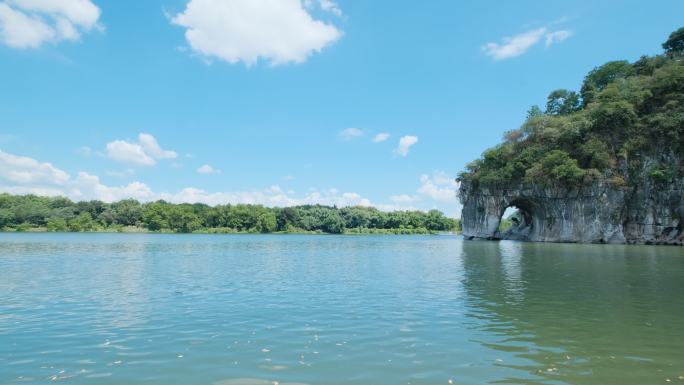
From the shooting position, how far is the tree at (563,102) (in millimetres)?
78125

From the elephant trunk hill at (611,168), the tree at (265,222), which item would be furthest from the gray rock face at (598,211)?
the tree at (265,222)

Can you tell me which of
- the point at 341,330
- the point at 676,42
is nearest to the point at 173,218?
the point at 676,42

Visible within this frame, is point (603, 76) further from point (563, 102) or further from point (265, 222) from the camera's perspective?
point (265, 222)

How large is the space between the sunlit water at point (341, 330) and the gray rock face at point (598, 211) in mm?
42380

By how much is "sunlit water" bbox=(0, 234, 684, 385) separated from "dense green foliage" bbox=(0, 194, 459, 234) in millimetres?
112357

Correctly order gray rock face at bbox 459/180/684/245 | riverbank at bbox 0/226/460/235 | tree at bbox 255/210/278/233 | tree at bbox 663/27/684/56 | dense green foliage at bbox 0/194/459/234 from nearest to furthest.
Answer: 1. gray rock face at bbox 459/180/684/245
2. tree at bbox 663/27/684/56
3. riverbank at bbox 0/226/460/235
4. dense green foliage at bbox 0/194/459/234
5. tree at bbox 255/210/278/233

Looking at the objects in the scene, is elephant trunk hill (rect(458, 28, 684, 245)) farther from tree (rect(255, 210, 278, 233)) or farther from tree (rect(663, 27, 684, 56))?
tree (rect(255, 210, 278, 233))

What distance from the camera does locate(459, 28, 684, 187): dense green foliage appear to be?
176 ft

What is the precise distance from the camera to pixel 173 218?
12562 centimetres

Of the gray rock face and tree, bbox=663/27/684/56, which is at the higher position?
tree, bbox=663/27/684/56

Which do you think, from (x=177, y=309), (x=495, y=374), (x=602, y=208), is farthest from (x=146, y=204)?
(x=495, y=374)

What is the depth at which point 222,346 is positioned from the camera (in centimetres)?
914

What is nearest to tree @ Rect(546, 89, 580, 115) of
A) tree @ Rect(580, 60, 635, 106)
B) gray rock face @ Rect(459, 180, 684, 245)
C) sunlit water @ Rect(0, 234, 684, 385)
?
tree @ Rect(580, 60, 635, 106)

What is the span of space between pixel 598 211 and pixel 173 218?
107719mm
